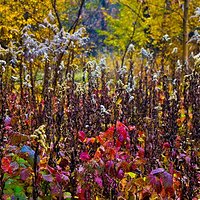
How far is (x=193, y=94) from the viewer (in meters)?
3.52

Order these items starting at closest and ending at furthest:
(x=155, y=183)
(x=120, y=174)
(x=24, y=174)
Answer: (x=24, y=174)
(x=155, y=183)
(x=120, y=174)

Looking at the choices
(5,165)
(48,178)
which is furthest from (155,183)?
(5,165)

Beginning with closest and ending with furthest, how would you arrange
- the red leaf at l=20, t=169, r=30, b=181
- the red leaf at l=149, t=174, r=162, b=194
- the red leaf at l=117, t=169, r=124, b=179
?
1. the red leaf at l=20, t=169, r=30, b=181
2. the red leaf at l=149, t=174, r=162, b=194
3. the red leaf at l=117, t=169, r=124, b=179

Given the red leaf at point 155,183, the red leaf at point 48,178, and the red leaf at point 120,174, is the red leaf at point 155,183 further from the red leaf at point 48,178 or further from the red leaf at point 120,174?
the red leaf at point 48,178

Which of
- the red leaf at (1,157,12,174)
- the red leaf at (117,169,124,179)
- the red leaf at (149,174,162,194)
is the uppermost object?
the red leaf at (1,157,12,174)

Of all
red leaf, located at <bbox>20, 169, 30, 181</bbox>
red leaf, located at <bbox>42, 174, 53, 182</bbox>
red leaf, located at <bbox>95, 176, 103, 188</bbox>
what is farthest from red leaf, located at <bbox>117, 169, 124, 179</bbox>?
red leaf, located at <bbox>20, 169, 30, 181</bbox>

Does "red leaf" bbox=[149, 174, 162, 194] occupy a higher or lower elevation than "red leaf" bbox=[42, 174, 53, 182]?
lower

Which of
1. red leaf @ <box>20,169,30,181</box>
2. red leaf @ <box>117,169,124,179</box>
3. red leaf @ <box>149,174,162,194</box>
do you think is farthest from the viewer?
red leaf @ <box>117,169,124,179</box>

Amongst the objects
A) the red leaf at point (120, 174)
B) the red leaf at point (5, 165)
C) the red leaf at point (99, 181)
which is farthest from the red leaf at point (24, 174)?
the red leaf at point (120, 174)

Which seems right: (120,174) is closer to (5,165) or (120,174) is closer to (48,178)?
(48,178)

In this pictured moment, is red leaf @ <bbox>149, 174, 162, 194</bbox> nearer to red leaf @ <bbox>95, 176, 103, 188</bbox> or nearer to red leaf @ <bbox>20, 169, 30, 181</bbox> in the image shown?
red leaf @ <bbox>95, 176, 103, 188</bbox>

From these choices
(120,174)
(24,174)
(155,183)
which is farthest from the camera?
(120,174)

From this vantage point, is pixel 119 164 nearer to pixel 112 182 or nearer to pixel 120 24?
pixel 112 182

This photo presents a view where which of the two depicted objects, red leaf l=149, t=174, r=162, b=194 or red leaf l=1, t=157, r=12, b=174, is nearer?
red leaf l=1, t=157, r=12, b=174
